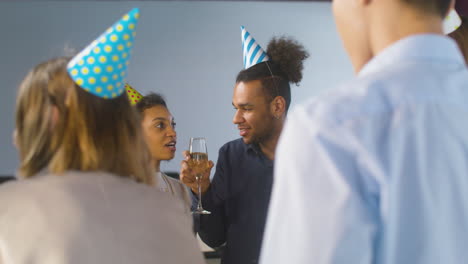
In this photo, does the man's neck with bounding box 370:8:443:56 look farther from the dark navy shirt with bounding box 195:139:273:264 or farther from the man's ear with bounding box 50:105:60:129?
the dark navy shirt with bounding box 195:139:273:264

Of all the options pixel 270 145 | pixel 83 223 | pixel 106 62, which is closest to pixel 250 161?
pixel 270 145

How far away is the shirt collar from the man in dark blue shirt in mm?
1412

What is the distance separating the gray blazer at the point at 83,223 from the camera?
95cm

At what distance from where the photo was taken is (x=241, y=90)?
2381mm

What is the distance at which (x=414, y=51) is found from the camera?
28.6 inches

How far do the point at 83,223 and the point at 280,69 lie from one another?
1.69 metres

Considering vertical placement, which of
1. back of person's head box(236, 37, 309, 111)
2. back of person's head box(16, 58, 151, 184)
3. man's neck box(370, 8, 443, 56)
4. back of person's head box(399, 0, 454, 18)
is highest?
back of person's head box(236, 37, 309, 111)

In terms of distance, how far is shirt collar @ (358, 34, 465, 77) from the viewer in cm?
73

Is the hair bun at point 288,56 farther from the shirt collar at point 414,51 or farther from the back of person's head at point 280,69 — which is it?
the shirt collar at point 414,51

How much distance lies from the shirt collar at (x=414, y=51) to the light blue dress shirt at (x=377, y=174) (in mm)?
16

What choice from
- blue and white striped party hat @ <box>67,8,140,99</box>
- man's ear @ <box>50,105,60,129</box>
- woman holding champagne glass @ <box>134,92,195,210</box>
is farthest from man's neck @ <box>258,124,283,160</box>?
man's ear @ <box>50,105,60,129</box>

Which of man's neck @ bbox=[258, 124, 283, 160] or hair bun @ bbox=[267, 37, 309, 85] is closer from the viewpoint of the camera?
man's neck @ bbox=[258, 124, 283, 160]

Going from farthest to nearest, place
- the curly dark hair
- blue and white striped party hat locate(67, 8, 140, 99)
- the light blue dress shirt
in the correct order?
1. the curly dark hair
2. blue and white striped party hat locate(67, 8, 140, 99)
3. the light blue dress shirt

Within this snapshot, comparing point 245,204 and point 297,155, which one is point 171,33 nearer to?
point 245,204
